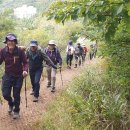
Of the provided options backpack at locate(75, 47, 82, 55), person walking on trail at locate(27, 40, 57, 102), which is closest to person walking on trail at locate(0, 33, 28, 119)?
person walking on trail at locate(27, 40, 57, 102)

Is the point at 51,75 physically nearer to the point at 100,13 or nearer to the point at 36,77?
the point at 36,77

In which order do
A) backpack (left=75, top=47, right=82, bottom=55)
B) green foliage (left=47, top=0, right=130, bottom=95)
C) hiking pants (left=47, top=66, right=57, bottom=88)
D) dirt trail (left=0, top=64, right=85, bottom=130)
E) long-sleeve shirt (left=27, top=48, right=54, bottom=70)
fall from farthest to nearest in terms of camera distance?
1. backpack (left=75, top=47, right=82, bottom=55)
2. hiking pants (left=47, top=66, right=57, bottom=88)
3. long-sleeve shirt (left=27, top=48, right=54, bottom=70)
4. dirt trail (left=0, top=64, right=85, bottom=130)
5. green foliage (left=47, top=0, right=130, bottom=95)

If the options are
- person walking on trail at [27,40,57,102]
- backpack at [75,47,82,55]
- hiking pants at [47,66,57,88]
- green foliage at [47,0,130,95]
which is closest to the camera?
green foliage at [47,0,130,95]

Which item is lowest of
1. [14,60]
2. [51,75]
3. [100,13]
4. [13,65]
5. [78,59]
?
[78,59]

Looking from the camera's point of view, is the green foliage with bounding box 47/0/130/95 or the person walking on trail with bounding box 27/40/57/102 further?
the person walking on trail with bounding box 27/40/57/102

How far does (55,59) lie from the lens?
11.1 m

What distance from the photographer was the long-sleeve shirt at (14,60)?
7344mm

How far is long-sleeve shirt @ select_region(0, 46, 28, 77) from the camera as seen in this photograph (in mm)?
7344

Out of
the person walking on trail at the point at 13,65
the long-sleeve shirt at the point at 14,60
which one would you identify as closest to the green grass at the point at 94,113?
the person walking on trail at the point at 13,65

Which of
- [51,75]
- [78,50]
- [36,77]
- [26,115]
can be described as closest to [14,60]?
[26,115]

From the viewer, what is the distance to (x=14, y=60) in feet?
24.2

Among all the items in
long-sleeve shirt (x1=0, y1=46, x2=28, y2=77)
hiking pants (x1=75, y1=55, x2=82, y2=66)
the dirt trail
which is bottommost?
hiking pants (x1=75, y1=55, x2=82, y2=66)

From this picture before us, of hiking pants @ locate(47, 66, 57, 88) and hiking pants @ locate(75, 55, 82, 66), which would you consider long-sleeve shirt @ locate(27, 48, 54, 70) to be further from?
hiking pants @ locate(75, 55, 82, 66)

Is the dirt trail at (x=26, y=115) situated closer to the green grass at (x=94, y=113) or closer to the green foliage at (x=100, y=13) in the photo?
the green grass at (x=94, y=113)
